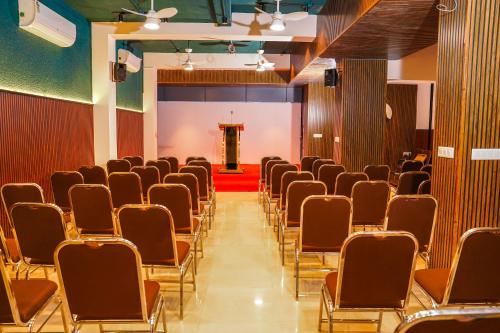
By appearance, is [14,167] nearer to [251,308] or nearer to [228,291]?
[228,291]

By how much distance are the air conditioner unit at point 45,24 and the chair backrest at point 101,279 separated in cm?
482

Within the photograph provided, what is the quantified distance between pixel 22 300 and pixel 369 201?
3.45 metres

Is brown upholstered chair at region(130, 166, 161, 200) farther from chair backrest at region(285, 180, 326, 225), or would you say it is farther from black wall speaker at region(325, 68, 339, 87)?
black wall speaker at region(325, 68, 339, 87)

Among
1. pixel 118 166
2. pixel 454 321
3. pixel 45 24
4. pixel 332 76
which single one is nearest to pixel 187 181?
pixel 118 166

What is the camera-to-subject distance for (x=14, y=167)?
18.6ft

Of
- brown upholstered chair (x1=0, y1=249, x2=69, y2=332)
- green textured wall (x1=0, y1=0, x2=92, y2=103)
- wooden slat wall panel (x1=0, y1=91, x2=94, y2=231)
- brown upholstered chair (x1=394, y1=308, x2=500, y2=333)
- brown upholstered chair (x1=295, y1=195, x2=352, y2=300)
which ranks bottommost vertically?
brown upholstered chair (x1=0, y1=249, x2=69, y2=332)

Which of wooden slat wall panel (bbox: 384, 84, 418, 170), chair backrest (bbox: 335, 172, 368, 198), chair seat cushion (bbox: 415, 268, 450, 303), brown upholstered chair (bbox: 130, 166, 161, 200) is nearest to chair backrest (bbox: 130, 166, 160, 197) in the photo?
brown upholstered chair (bbox: 130, 166, 161, 200)

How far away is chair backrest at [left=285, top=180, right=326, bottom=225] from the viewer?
4484mm

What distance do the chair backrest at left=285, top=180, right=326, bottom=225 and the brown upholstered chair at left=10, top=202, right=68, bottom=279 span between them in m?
2.26

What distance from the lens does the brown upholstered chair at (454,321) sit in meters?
1.29

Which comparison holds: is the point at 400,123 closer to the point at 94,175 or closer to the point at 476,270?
the point at 94,175

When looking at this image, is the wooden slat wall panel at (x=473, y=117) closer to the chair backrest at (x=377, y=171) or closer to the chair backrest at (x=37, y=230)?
the chair backrest at (x=377, y=171)

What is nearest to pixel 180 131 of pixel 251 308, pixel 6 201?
pixel 6 201

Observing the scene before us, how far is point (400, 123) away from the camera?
44.6ft
